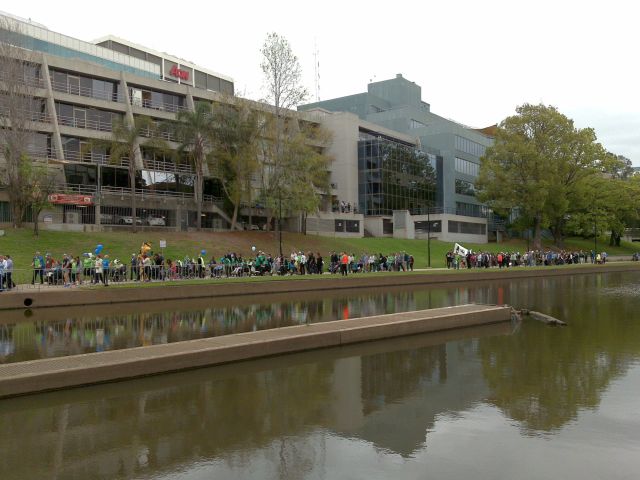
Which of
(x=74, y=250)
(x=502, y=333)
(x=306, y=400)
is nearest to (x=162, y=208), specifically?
(x=74, y=250)

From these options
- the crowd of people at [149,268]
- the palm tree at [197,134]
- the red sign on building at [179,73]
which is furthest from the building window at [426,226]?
the red sign on building at [179,73]

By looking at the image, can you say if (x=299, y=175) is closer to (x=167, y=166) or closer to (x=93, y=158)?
(x=167, y=166)

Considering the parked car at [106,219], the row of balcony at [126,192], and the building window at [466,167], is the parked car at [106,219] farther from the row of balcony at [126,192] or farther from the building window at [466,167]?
the building window at [466,167]

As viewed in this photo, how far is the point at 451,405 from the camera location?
8.51 m

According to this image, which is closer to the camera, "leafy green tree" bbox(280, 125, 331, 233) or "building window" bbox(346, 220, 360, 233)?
"leafy green tree" bbox(280, 125, 331, 233)

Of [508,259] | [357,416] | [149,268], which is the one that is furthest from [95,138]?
[357,416]

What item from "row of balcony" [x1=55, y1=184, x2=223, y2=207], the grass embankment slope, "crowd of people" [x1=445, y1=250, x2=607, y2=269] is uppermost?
"row of balcony" [x1=55, y1=184, x2=223, y2=207]

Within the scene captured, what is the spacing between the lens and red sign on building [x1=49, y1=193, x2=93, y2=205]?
140 feet

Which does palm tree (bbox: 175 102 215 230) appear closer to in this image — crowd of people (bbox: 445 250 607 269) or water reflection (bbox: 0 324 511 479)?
crowd of people (bbox: 445 250 607 269)

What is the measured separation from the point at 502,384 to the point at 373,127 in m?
69.0

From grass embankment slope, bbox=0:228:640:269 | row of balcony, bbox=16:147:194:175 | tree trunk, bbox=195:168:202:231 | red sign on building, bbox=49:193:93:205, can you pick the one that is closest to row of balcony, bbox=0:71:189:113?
row of balcony, bbox=16:147:194:175

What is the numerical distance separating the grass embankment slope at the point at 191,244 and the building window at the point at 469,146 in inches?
881

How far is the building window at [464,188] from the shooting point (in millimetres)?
82812

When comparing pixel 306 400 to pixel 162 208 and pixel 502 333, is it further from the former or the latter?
pixel 162 208
